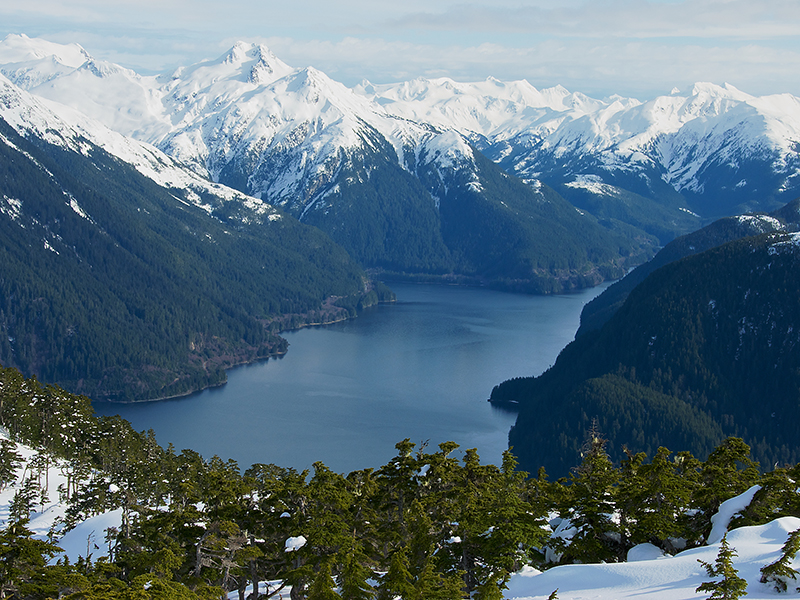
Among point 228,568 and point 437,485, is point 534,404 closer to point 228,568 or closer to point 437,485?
point 437,485

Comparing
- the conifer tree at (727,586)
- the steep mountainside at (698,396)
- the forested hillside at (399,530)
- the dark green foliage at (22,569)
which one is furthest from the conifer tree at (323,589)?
the steep mountainside at (698,396)

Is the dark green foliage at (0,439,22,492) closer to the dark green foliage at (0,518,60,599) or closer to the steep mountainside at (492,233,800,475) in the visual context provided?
the dark green foliage at (0,518,60,599)

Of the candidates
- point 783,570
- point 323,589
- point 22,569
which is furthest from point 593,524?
point 22,569

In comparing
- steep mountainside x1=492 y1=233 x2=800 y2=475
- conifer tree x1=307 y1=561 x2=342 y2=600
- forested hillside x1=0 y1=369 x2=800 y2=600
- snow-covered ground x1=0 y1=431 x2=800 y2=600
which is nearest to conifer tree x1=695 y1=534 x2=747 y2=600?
snow-covered ground x1=0 y1=431 x2=800 y2=600

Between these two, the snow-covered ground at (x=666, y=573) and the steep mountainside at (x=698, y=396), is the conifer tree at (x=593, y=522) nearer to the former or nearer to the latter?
the snow-covered ground at (x=666, y=573)

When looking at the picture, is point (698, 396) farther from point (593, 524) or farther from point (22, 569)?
point (22, 569)
